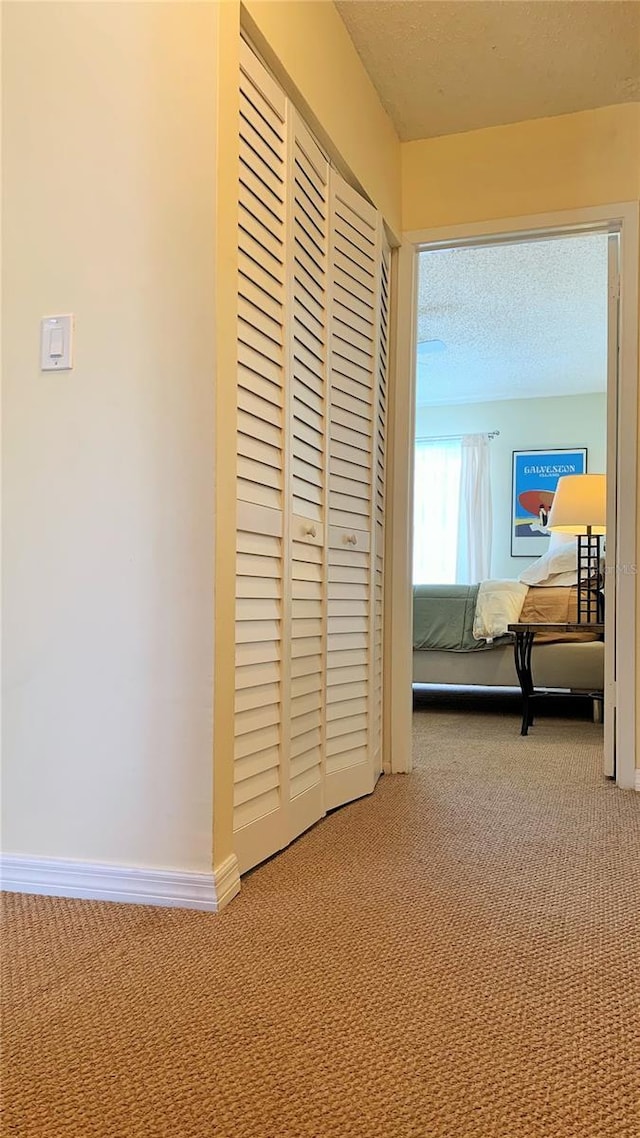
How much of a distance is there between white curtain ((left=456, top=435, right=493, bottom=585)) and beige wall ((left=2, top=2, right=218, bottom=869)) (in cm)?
518

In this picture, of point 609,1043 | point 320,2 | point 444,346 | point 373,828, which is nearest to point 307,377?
point 320,2

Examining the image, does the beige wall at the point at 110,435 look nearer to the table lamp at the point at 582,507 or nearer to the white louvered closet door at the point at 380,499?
the white louvered closet door at the point at 380,499

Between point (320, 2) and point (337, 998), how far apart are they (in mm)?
2224

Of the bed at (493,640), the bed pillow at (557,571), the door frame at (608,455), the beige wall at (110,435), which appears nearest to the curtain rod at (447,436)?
the bed pillow at (557,571)

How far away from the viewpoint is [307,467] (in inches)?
78.6

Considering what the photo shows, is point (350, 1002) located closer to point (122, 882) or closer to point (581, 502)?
point (122, 882)

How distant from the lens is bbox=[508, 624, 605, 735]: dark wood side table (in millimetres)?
3535

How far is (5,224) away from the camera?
1.62m

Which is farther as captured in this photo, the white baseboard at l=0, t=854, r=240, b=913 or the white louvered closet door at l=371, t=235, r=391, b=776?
the white louvered closet door at l=371, t=235, r=391, b=776

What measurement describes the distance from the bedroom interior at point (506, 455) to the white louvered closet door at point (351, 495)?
624 millimetres

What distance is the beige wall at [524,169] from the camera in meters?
2.55

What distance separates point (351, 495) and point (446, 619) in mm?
2046

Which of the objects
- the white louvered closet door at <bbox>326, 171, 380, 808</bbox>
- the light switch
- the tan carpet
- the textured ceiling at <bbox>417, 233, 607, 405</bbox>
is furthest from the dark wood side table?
the light switch

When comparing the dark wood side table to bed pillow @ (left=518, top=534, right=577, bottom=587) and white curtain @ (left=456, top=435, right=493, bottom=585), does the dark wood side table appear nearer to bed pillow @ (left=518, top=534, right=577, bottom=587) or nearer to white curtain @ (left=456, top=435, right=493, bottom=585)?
bed pillow @ (left=518, top=534, right=577, bottom=587)
